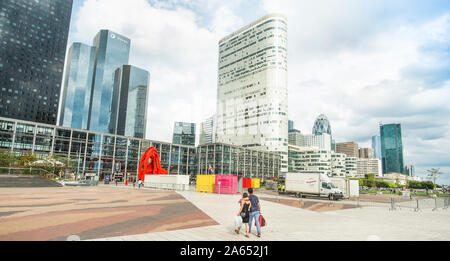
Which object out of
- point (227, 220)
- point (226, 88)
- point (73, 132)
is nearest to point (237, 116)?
point (226, 88)

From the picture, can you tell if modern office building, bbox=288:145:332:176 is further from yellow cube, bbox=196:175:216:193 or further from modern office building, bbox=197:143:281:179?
yellow cube, bbox=196:175:216:193

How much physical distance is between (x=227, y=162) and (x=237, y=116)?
2221 inches

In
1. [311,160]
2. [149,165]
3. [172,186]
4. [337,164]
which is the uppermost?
[311,160]

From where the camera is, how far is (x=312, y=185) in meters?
32.7

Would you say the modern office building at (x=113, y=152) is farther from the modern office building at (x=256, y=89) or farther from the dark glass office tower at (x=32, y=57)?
the dark glass office tower at (x=32, y=57)

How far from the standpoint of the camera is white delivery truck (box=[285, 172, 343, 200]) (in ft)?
101

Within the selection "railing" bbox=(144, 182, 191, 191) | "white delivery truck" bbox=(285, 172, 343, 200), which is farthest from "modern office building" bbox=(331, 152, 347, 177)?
"railing" bbox=(144, 182, 191, 191)

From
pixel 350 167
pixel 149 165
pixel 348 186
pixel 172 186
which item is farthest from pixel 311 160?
pixel 172 186

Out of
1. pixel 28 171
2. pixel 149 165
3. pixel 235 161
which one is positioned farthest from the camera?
pixel 235 161

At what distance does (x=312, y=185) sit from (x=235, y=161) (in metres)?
71.9

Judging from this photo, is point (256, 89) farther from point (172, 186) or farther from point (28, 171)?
point (28, 171)

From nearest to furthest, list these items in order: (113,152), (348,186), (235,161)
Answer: (348,186)
(113,152)
(235,161)

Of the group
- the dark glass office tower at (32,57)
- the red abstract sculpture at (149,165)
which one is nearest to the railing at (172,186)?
the red abstract sculpture at (149,165)
